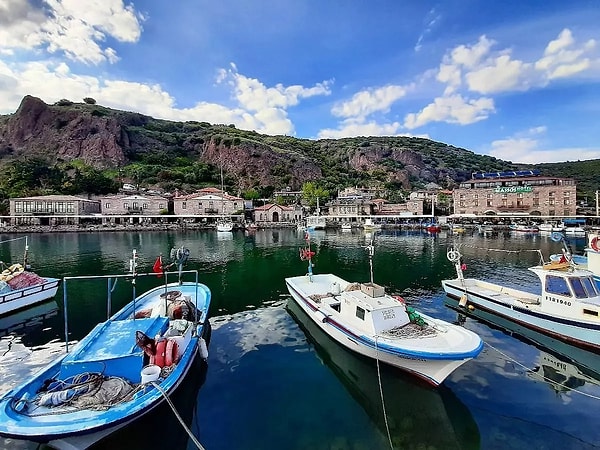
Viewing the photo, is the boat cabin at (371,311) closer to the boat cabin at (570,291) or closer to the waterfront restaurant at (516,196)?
the boat cabin at (570,291)

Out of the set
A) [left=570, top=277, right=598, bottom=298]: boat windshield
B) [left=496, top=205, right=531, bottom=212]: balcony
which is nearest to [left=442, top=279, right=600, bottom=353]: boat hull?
[left=570, top=277, right=598, bottom=298]: boat windshield

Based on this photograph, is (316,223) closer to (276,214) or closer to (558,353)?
(276,214)

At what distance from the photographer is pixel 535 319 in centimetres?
1534

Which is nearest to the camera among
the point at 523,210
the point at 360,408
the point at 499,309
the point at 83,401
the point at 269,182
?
the point at 83,401

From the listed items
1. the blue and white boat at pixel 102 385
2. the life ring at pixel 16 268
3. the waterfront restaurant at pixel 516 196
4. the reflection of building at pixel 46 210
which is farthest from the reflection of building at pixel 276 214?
the blue and white boat at pixel 102 385

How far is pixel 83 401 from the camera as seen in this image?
7.78 metres

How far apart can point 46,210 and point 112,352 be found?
91.3 m

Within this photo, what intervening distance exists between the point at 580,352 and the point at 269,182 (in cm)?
11658

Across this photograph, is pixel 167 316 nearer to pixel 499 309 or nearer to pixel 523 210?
pixel 499 309

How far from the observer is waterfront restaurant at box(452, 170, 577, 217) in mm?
86938

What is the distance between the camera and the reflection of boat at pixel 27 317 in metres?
16.9

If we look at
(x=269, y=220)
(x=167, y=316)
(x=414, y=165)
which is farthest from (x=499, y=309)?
(x=414, y=165)

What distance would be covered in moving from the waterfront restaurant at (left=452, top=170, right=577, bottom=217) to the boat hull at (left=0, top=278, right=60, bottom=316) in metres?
95.8

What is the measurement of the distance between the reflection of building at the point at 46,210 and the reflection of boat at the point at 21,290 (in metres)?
70.6
